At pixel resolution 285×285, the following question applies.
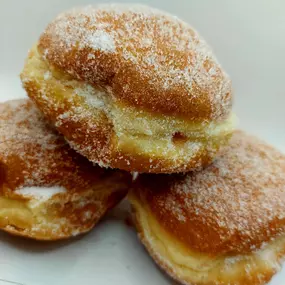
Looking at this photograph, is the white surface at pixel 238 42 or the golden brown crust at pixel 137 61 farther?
the white surface at pixel 238 42

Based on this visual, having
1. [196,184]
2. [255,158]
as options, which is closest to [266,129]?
[255,158]

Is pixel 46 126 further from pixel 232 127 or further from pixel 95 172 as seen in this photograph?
pixel 232 127

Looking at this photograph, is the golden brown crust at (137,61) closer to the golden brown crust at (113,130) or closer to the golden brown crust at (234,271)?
the golden brown crust at (113,130)

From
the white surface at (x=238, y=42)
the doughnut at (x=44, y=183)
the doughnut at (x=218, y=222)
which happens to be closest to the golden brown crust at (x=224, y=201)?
the doughnut at (x=218, y=222)

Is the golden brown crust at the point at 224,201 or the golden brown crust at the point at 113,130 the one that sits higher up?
the golden brown crust at the point at 113,130

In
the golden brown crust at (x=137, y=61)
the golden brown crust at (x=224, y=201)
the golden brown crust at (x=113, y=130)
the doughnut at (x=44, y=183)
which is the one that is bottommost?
the doughnut at (x=44, y=183)

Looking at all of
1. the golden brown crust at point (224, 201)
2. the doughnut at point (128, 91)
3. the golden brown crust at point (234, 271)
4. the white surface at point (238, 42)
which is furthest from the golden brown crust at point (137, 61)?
the white surface at point (238, 42)

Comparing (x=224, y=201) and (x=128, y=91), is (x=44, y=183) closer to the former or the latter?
(x=128, y=91)
